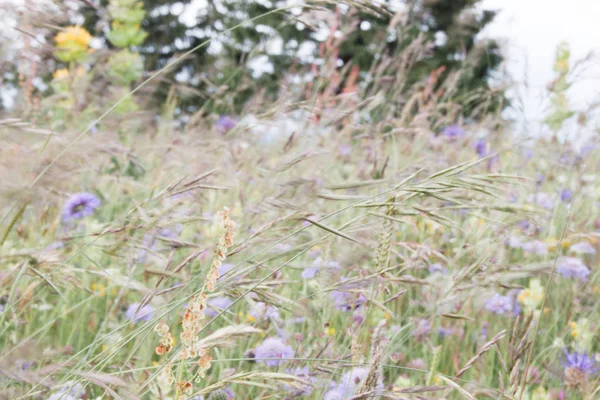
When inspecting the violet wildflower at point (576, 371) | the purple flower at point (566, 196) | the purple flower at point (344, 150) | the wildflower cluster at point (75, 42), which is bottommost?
the purple flower at point (344, 150)

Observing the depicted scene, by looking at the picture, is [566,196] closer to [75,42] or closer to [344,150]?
[344,150]

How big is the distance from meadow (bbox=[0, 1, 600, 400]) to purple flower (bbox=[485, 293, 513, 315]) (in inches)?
0.4

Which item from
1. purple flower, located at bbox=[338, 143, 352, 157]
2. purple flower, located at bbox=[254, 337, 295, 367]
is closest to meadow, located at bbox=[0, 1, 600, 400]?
purple flower, located at bbox=[254, 337, 295, 367]

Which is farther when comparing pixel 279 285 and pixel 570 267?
pixel 570 267

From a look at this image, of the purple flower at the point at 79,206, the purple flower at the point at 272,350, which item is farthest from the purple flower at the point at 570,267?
the purple flower at the point at 79,206

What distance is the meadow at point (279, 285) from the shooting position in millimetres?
928

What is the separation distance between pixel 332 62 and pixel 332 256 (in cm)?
149

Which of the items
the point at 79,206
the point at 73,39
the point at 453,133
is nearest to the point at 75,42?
the point at 73,39

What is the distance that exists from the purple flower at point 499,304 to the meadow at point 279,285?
1 cm

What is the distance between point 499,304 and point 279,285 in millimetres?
836

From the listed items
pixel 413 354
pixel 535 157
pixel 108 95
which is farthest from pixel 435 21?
pixel 413 354

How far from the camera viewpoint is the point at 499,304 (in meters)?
1.93

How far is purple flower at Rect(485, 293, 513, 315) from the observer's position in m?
1.91

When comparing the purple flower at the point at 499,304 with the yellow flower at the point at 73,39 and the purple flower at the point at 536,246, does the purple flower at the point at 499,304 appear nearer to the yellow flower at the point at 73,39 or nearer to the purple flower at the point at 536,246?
the purple flower at the point at 536,246
